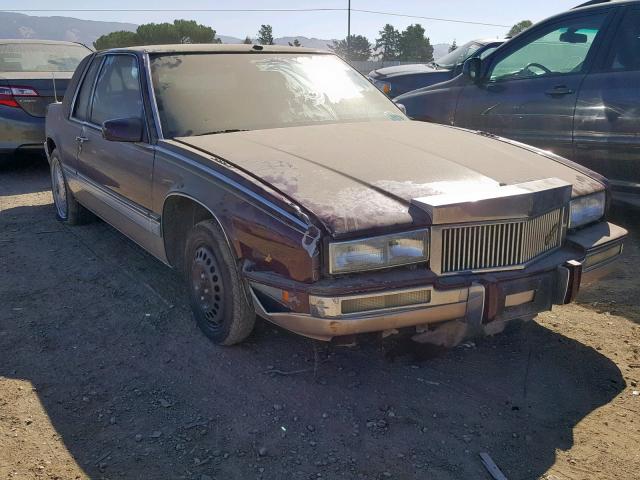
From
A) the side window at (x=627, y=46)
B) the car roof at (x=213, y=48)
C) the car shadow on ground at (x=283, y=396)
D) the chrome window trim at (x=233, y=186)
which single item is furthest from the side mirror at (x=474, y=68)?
the chrome window trim at (x=233, y=186)

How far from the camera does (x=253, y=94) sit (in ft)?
13.3

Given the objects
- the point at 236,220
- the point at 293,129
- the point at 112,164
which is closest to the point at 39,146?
the point at 112,164

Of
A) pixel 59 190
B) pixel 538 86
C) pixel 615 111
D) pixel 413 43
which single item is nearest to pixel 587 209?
pixel 615 111

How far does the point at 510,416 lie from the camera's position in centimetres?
276

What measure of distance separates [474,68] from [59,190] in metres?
4.08

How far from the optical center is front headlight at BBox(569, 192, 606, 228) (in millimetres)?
3240

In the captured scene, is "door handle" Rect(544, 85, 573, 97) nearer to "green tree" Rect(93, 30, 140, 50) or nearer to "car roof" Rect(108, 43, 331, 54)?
"car roof" Rect(108, 43, 331, 54)

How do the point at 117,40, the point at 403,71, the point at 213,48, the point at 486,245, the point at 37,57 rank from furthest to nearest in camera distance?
the point at 117,40 < the point at 403,71 < the point at 37,57 < the point at 213,48 < the point at 486,245

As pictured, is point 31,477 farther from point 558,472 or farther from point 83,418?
point 558,472

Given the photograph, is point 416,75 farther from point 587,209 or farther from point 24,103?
point 587,209

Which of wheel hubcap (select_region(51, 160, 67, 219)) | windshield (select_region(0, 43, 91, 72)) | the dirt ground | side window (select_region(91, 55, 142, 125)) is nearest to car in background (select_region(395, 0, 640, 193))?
the dirt ground

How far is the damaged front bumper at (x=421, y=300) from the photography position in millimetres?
2590

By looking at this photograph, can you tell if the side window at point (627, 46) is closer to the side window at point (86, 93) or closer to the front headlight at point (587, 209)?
the front headlight at point (587, 209)

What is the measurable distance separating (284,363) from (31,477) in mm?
1279
